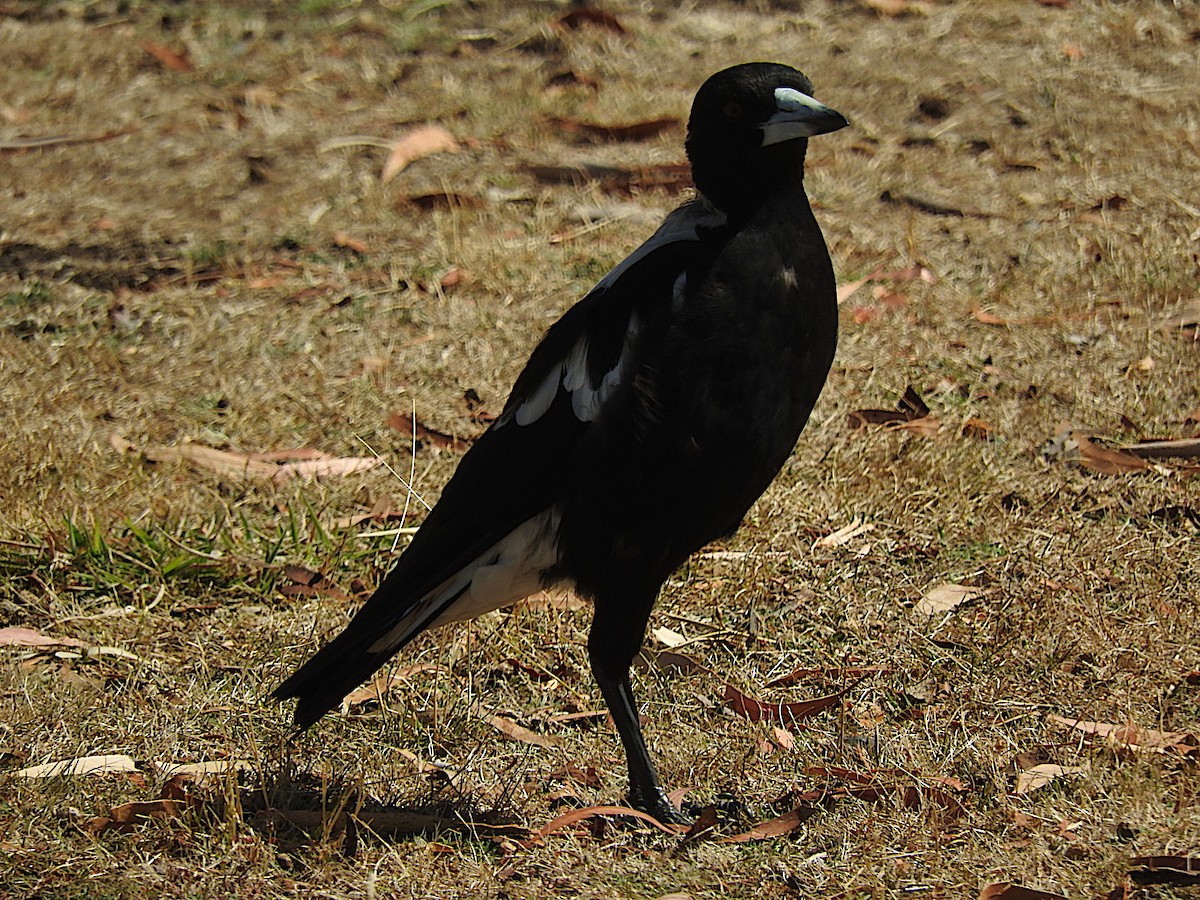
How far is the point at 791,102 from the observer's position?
7.47ft

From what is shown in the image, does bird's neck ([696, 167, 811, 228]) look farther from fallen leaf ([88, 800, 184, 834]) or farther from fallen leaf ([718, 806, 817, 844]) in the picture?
fallen leaf ([88, 800, 184, 834])

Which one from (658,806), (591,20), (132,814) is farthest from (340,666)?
(591,20)

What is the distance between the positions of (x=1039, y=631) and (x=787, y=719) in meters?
0.50

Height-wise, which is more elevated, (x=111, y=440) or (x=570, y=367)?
(x=570, y=367)

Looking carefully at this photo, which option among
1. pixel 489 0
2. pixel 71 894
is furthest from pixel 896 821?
pixel 489 0

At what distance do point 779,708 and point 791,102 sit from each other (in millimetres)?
1009

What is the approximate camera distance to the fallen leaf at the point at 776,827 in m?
2.25

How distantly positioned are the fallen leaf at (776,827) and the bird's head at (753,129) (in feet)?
2.95

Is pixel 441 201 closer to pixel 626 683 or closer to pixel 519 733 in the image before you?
pixel 519 733

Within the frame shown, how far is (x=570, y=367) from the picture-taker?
92.9 inches

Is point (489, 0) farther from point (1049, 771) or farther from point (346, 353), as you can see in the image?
point (1049, 771)

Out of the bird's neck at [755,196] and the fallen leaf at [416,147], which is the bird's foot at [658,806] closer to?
the bird's neck at [755,196]

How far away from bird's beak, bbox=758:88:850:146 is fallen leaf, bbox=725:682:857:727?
95cm

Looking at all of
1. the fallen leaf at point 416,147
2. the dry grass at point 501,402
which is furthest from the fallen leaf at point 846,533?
the fallen leaf at point 416,147
